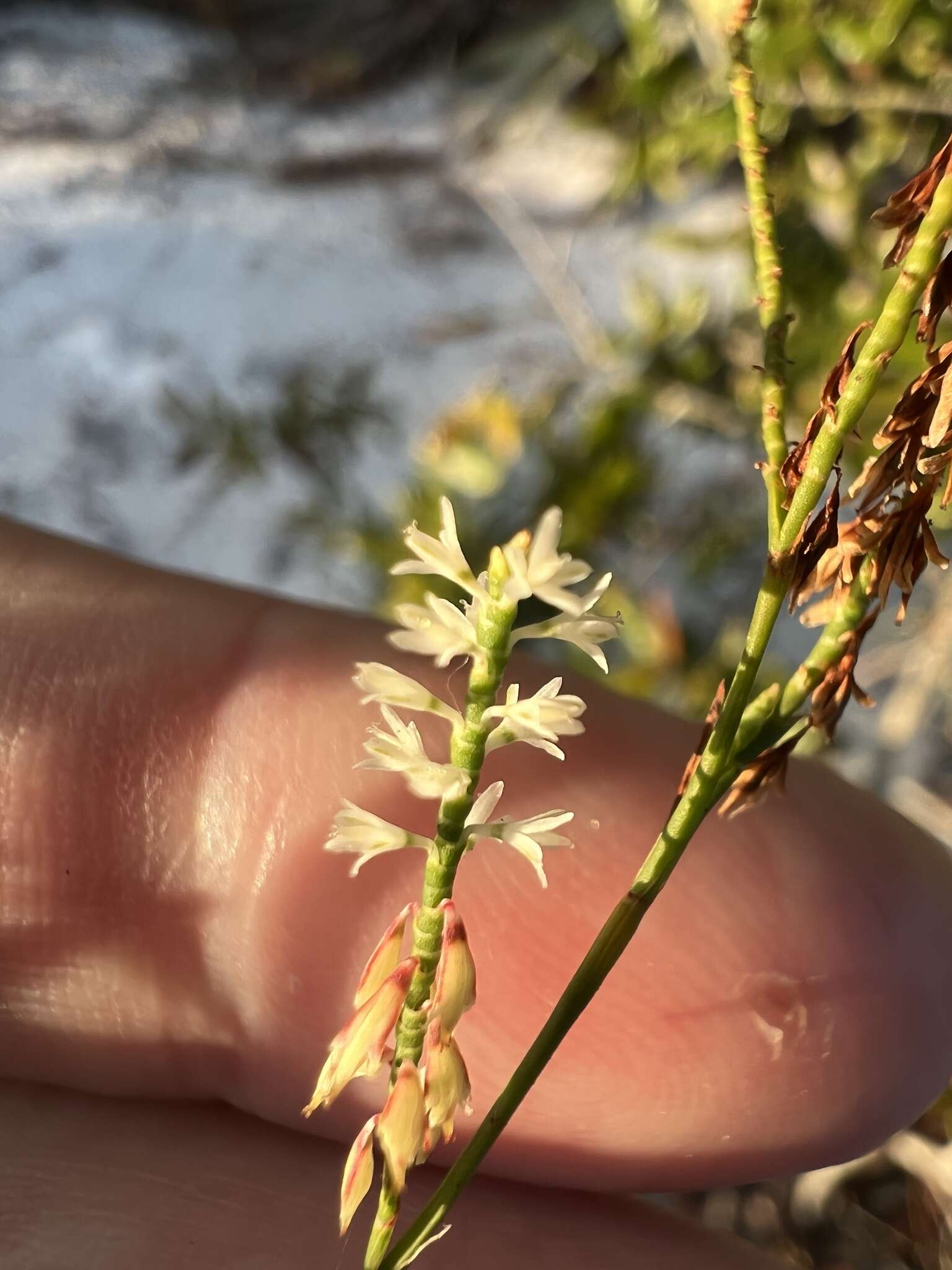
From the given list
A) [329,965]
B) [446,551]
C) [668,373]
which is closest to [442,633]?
[446,551]

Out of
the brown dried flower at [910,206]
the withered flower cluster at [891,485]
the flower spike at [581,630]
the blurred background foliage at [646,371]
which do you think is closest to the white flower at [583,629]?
the flower spike at [581,630]

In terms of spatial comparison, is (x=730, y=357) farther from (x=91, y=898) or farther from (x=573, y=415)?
(x=91, y=898)

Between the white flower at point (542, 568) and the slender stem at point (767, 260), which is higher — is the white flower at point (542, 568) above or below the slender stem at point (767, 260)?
below

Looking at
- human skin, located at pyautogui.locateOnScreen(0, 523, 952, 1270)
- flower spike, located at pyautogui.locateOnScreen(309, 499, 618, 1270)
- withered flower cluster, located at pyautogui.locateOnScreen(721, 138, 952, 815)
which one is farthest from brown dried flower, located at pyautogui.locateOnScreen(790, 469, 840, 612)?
human skin, located at pyautogui.locateOnScreen(0, 523, 952, 1270)

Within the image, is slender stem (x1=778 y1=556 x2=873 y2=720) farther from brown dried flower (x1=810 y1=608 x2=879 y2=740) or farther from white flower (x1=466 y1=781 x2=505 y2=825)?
white flower (x1=466 y1=781 x2=505 y2=825)

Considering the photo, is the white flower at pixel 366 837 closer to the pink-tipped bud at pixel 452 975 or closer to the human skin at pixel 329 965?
the pink-tipped bud at pixel 452 975
